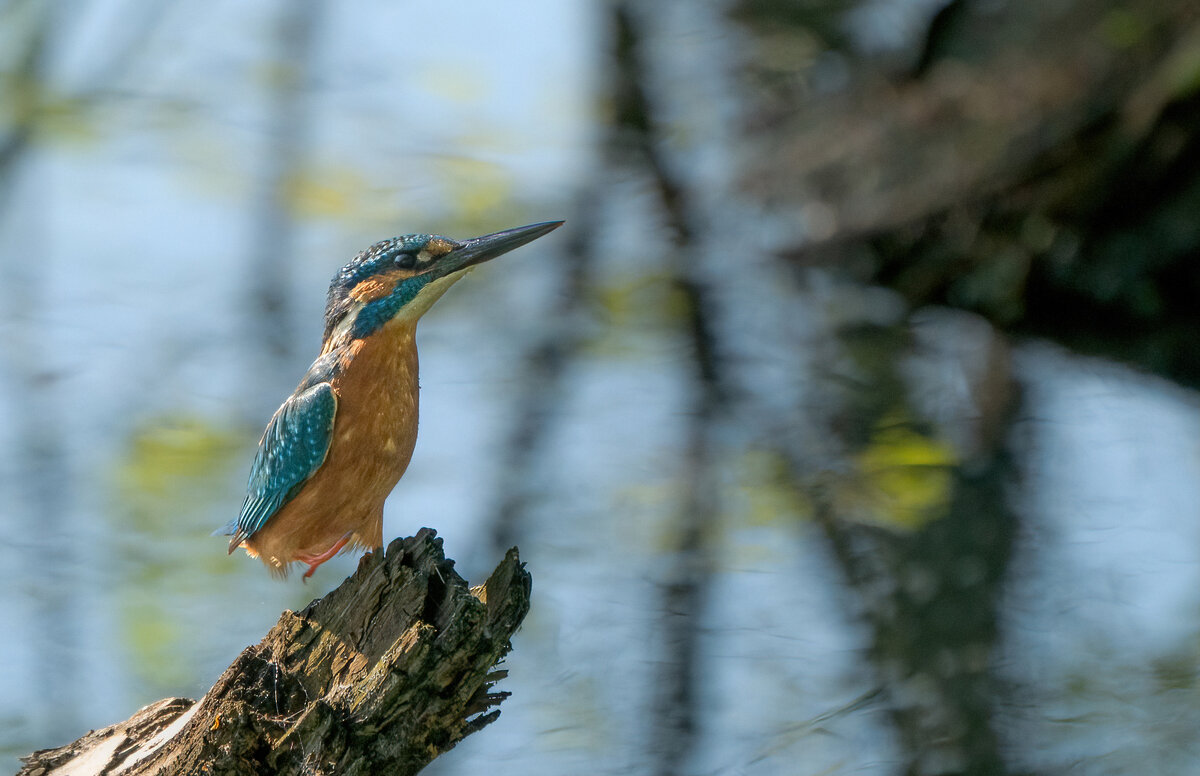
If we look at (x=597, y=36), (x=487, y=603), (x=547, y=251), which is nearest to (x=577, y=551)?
(x=547, y=251)

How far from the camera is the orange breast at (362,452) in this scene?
3283 mm

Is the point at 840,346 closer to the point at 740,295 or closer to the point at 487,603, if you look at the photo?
the point at 740,295

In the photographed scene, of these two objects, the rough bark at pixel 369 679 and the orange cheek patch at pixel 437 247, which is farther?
the orange cheek patch at pixel 437 247

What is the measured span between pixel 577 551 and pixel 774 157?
3.40 meters

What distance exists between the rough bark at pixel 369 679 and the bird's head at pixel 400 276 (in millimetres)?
999

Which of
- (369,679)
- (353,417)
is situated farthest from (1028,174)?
(369,679)

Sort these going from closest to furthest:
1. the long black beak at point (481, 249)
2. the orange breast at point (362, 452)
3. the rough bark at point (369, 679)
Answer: the rough bark at point (369, 679) → the orange breast at point (362, 452) → the long black beak at point (481, 249)

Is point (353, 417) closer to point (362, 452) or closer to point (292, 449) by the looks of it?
point (362, 452)

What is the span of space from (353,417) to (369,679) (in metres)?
1.03

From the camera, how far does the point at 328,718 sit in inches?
95.6

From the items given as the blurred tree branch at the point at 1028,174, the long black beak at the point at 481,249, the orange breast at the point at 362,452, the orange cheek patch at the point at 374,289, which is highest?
the blurred tree branch at the point at 1028,174

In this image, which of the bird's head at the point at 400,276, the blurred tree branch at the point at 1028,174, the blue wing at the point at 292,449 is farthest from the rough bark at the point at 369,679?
the blurred tree branch at the point at 1028,174

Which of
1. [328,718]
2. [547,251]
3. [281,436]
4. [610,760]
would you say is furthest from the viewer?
[547,251]

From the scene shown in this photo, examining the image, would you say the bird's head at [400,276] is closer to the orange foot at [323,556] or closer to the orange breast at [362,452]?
the orange breast at [362,452]
